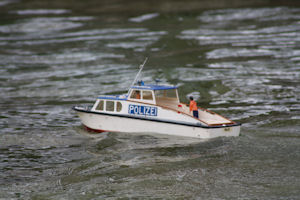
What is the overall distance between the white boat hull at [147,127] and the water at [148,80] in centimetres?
36

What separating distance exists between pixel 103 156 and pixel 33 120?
840 cm

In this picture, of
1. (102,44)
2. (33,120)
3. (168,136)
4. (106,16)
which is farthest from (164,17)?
(168,136)

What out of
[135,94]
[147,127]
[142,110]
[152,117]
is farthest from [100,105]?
[152,117]

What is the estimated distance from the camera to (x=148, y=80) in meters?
34.6

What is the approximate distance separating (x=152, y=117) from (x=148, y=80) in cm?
1274

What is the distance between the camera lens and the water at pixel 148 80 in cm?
1689

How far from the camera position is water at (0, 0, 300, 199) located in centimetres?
1689

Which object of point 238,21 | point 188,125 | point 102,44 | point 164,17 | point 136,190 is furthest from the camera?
point 164,17

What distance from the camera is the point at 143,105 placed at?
73.1ft

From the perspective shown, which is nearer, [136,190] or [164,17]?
[136,190]

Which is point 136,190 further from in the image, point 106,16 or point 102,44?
point 106,16

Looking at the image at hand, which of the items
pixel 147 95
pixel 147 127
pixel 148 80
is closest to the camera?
pixel 147 127

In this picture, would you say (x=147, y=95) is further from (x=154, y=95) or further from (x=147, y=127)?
(x=147, y=127)

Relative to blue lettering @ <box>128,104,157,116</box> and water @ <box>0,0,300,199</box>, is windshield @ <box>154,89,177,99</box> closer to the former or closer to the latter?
blue lettering @ <box>128,104,157,116</box>
